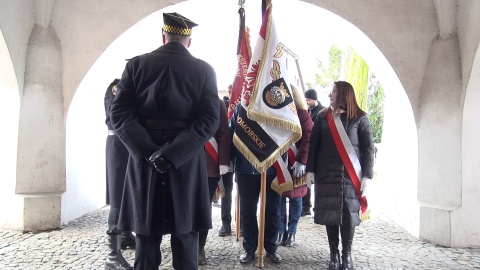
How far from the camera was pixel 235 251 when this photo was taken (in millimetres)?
4289

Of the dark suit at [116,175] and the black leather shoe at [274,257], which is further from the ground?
the dark suit at [116,175]

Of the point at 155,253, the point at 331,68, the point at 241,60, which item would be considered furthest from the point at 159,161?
the point at 331,68

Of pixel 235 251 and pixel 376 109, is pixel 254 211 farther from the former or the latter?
pixel 376 109

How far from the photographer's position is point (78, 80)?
5.21 m

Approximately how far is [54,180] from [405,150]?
4.60 metres

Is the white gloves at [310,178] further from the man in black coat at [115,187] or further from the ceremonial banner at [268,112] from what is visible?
the man in black coat at [115,187]

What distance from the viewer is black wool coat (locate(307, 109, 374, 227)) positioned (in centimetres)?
349

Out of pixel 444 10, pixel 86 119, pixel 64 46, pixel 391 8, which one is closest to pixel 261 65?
pixel 391 8

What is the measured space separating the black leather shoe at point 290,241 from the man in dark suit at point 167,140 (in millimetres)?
2413

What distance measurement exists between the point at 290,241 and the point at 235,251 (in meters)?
0.70

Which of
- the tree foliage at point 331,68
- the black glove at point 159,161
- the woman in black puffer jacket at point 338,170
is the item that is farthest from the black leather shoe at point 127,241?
the tree foliage at point 331,68

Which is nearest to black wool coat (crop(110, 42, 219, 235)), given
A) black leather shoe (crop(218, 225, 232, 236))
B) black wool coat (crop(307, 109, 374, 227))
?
black wool coat (crop(307, 109, 374, 227))

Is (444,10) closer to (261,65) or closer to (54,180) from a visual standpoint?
(261,65)

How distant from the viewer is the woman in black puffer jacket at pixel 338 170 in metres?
3.50
